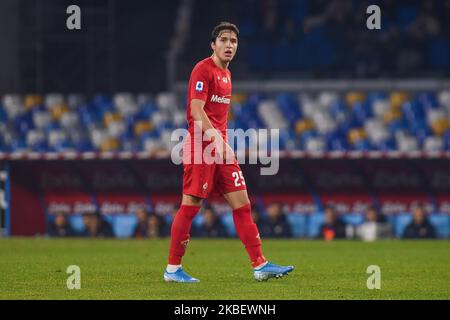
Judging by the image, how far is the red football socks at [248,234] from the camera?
36.8ft

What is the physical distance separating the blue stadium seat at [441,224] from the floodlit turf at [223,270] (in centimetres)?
282

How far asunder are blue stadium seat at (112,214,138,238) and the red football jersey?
42.9 ft

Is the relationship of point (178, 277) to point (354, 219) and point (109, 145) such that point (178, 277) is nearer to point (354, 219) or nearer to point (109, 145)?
point (354, 219)

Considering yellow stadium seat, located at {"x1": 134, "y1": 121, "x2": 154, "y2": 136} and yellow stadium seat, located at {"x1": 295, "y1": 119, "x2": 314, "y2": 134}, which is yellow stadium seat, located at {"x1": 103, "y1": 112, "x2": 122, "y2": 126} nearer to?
yellow stadium seat, located at {"x1": 134, "y1": 121, "x2": 154, "y2": 136}

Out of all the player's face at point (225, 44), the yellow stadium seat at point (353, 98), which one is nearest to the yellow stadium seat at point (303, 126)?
the yellow stadium seat at point (353, 98)

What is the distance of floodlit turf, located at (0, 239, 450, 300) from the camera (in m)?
10.1

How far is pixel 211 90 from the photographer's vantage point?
11.2 meters

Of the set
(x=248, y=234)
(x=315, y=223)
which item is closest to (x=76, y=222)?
(x=315, y=223)

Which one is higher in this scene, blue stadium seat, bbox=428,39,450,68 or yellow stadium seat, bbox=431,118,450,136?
blue stadium seat, bbox=428,39,450,68

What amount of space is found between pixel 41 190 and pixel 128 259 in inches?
382

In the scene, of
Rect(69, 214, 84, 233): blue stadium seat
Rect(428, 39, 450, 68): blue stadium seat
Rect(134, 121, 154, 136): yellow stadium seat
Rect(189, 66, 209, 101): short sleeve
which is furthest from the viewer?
Rect(428, 39, 450, 68): blue stadium seat

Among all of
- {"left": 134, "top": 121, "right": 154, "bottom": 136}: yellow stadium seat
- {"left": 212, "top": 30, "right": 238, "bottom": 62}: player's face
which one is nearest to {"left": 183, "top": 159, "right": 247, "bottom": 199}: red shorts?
{"left": 212, "top": 30, "right": 238, "bottom": 62}: player's face

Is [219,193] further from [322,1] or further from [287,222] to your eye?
[322,1]
